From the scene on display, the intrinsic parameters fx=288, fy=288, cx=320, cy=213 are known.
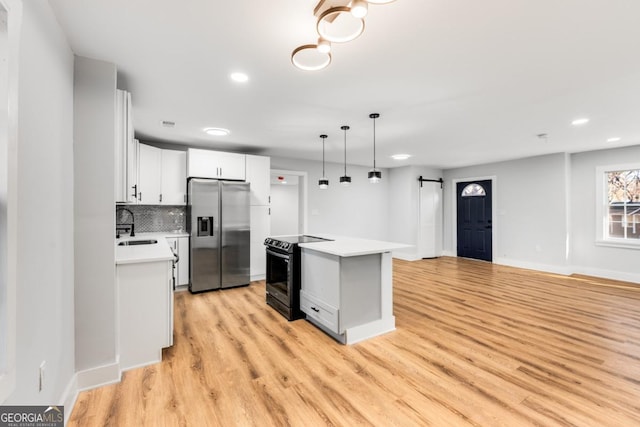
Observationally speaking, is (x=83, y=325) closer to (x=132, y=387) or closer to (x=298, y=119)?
(x=132, y=387)

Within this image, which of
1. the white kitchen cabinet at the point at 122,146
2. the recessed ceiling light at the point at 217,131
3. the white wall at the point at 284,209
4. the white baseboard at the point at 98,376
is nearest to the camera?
the white baseboard at the point at 98,376

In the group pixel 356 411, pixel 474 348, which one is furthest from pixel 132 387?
pixel 474 348

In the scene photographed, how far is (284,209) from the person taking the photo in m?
6.03

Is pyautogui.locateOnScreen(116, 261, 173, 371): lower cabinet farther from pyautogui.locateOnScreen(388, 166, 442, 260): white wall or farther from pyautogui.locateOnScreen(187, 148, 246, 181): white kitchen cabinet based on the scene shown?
pyautogui.locateOnScreen(388, 166, 442, 260): white wall

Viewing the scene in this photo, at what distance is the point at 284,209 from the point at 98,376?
4216 millimetres

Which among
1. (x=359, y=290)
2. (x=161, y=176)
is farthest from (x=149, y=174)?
(x=359, y=290)

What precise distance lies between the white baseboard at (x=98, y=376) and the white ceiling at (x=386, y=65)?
230 cm

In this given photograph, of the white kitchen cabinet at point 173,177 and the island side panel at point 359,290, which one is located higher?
the white kitchen cabinet at point 173,177

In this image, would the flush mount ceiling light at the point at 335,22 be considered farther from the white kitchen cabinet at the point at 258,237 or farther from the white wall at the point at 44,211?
the white kitchen cabinet at the point at 258,237

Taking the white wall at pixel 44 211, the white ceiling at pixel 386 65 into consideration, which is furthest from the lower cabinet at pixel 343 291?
the white wall at pixel 44 211

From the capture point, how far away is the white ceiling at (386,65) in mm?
1668

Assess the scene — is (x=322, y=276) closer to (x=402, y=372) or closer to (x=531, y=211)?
(x=402, y=372)

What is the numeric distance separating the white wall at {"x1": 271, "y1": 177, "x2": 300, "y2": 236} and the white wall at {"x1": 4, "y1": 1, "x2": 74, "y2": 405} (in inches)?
158

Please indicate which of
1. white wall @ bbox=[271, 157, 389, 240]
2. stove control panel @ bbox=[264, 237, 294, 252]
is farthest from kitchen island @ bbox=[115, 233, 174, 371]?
white wall @ bbox=[271, 157, 389, 240]
